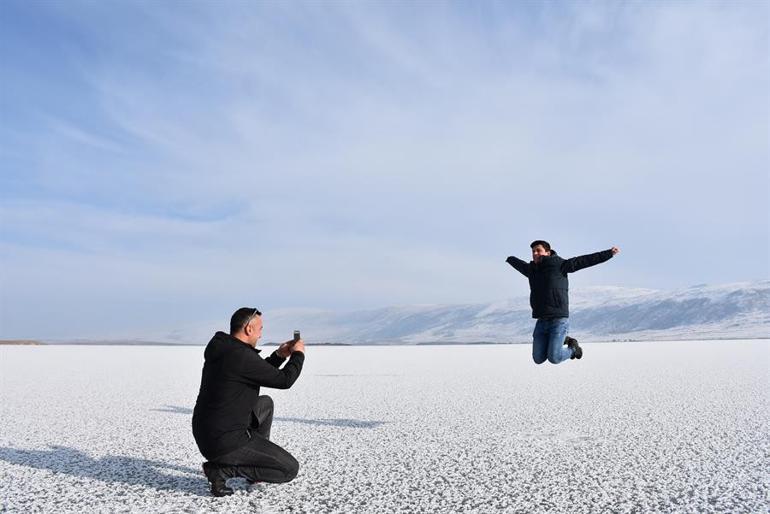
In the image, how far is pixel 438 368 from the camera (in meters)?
A: 16.2

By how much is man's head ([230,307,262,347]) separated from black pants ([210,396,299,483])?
1.80ft

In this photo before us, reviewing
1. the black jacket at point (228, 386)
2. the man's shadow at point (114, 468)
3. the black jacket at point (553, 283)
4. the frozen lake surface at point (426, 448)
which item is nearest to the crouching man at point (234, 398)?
the black jacket at point (228, 386)

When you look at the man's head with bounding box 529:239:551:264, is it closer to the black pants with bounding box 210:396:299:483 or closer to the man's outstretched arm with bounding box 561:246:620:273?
the man's outstretched arm with bounding box 561:246:620:273

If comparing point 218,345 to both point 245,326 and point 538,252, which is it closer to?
point 245,326

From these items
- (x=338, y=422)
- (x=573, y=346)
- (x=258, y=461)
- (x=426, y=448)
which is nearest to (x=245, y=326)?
(x=258, y=461)

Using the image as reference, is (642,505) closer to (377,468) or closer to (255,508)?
(377,468)

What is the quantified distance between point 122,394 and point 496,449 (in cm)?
715

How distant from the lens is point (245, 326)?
425cm

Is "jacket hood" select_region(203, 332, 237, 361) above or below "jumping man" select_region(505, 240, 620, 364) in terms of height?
below

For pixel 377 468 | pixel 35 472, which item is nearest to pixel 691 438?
pixel 377 468

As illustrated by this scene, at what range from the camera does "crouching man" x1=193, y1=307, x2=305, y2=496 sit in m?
4.16

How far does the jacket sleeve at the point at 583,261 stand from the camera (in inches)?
286

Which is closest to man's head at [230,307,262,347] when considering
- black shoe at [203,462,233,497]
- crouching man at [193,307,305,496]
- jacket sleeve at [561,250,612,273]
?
crouching man at [193,307,305,496]

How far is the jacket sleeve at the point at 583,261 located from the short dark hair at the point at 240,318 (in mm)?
4321
